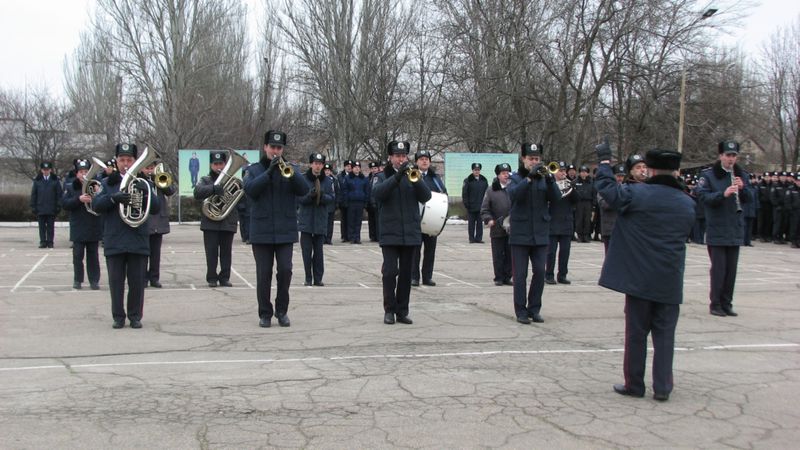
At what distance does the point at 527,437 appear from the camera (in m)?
4.85

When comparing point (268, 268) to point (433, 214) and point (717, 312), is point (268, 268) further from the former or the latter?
point (717, 312)

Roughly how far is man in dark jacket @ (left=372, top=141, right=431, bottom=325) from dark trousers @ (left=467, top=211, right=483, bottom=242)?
12.2 metres

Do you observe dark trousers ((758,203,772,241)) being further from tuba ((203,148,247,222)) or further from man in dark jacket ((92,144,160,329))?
man in dark jacket ((92,144,160,329))

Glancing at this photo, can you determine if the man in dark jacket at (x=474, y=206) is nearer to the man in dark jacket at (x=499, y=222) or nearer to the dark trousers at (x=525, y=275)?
the man in dark jacket at (x=499, y=222)

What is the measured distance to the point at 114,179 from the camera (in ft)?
28.5

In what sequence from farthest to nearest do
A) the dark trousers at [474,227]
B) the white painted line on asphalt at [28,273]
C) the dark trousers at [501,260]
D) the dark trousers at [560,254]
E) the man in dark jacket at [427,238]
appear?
the dark trousers at [474,227], the dark trousers at [560,254], the dark trousers at [501,260], the white painted line on asphalt at [28,273], the man in dark jacket at [427,238]

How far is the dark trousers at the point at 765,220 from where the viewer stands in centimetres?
2361

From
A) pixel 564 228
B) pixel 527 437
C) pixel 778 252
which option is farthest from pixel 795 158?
pixel 527 437

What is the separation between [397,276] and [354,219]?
12.0 m

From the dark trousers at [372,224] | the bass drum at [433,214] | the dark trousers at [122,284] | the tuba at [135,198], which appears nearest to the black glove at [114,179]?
the tuba at [135,198]

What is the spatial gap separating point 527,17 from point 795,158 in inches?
567

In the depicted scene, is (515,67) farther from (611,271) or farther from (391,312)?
(611,271)

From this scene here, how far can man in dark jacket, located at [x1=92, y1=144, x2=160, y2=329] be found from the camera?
8.49m

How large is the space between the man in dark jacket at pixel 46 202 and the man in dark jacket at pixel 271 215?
11809mm
